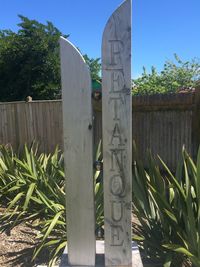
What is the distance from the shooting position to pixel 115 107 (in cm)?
233

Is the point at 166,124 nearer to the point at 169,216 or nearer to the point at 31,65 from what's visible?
the point at 169,216

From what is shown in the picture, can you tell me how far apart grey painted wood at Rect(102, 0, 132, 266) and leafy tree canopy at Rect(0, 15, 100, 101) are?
13.2 m

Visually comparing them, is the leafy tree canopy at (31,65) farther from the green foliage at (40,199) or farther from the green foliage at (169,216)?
the green foliage at (169,216)

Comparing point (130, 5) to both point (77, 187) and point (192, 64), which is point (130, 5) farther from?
point (192, 64)

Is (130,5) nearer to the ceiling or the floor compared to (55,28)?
nearer to the floor

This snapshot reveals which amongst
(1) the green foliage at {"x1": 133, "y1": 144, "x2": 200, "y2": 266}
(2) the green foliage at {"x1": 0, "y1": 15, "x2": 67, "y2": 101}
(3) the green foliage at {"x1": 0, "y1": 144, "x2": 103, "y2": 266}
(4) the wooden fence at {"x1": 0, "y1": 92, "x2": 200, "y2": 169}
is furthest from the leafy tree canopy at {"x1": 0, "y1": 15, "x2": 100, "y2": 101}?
(1) the green foliage at {"x1": 133, "y1": 144, "x2": 200, "y2": 266}

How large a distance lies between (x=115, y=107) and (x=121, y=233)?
87 cm

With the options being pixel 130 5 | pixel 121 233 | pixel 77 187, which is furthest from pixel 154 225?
pixel 130 5

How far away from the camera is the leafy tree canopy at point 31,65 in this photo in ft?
51.3

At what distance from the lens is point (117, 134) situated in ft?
7.72

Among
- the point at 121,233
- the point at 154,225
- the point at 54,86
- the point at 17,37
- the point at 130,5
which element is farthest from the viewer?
the point at 17,37

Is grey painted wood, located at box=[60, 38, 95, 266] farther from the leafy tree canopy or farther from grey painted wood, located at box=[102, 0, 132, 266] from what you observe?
the leafy tree canopy

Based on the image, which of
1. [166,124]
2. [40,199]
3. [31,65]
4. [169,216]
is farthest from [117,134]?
[31,65]

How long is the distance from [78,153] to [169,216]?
94 cm
